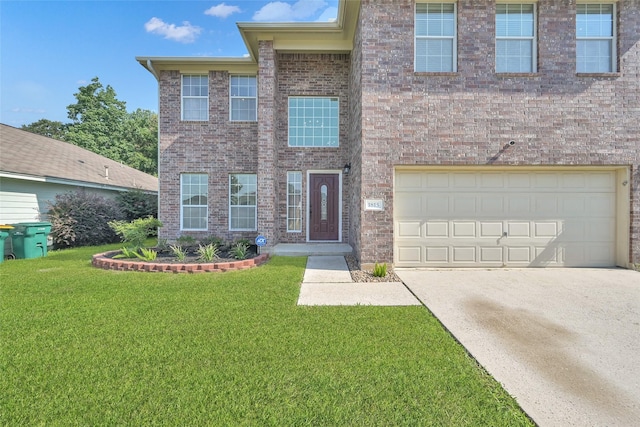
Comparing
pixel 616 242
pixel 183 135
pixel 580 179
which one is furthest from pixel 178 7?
pixel 616 242

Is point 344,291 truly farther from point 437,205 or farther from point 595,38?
point 595,38

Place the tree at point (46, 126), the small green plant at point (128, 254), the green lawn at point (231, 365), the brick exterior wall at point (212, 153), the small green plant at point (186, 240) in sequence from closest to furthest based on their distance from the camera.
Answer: the green lawn at point (231, 365)
the small green plant at point (128, 254)
the small green plant at point (186, 240)
the brick exterior wall at point (212, 153)
the tree at point (46, 126)

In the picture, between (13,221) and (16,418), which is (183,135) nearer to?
(13,221)

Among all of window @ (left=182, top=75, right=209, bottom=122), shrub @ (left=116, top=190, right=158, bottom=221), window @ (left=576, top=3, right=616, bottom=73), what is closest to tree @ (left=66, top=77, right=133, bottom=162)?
shrub @ (left=116, top=190, right=158, bottom=221)

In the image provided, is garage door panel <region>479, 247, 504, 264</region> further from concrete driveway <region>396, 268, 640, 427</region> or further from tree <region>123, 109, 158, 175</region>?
tree <region>123, 109, 158, 175</region>

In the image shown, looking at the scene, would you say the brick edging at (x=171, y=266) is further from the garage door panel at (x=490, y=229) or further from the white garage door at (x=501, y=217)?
the garage door panel at (x=490, y=229)

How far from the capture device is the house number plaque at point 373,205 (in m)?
6.81

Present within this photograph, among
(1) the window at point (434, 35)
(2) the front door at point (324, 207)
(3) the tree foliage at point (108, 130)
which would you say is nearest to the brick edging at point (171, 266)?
(2) the front door at point (324, 207)

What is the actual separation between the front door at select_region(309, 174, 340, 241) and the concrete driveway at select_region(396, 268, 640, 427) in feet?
11.5

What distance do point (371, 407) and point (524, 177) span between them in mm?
6977

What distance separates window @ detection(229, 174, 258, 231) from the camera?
998 centimetres

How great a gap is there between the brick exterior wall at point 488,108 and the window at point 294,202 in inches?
127

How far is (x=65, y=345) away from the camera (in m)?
3.26

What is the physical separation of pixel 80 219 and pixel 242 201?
611cm
